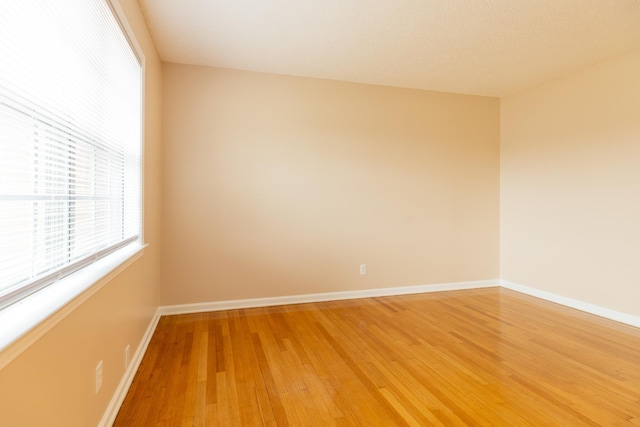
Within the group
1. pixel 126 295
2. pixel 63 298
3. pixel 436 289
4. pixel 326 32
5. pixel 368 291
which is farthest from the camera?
pixel 436 289

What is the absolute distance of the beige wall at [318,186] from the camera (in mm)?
3412

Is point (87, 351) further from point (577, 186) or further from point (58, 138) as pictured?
point (577, 186)

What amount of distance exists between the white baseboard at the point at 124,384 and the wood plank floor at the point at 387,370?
0.04m

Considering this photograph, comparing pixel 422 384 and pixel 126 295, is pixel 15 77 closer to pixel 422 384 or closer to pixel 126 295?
pixel 126 295

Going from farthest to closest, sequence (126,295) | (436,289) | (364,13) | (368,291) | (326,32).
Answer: (436,289) < (368,291) < (326,32) < (364,13) < (126,295)

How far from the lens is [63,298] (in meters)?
1.12

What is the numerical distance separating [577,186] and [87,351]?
14.8 feet

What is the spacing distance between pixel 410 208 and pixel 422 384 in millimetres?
2438

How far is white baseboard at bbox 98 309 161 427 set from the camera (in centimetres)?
164

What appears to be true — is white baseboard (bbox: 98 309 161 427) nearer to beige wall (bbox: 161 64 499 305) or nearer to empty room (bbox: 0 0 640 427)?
empty room (bbox: 0 0 640 427)

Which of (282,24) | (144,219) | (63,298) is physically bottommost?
(63,298)

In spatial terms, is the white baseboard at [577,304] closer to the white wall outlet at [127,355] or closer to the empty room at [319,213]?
the empty room at [319,213]

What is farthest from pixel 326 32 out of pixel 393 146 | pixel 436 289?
pixel 436 289

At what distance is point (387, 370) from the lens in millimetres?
2252
